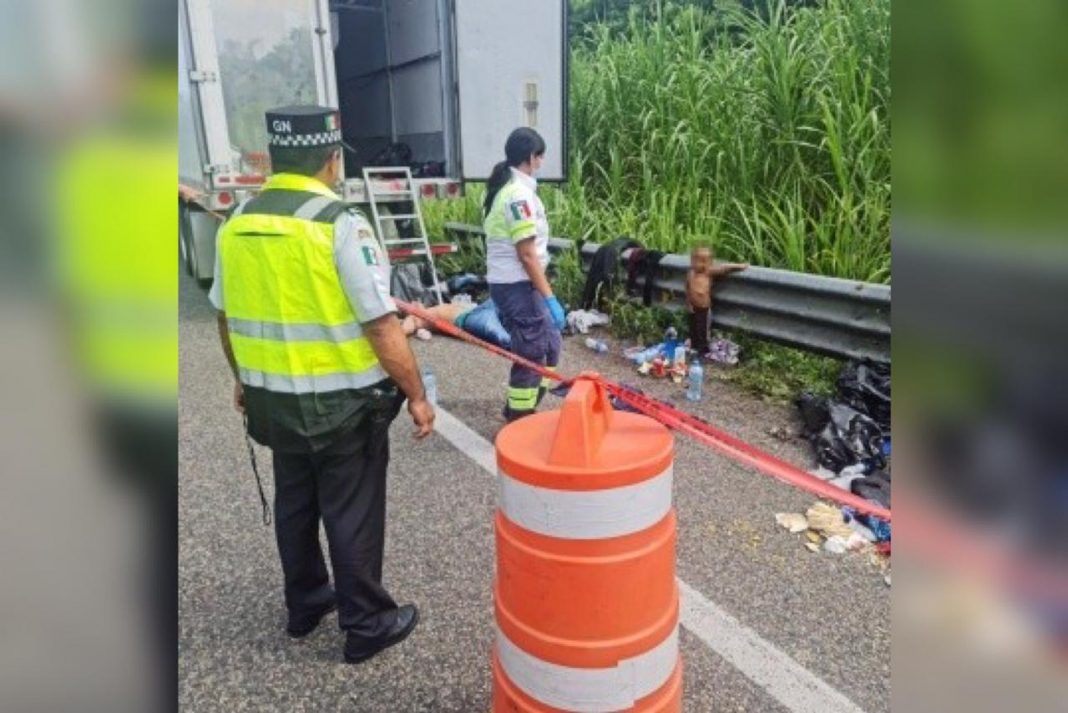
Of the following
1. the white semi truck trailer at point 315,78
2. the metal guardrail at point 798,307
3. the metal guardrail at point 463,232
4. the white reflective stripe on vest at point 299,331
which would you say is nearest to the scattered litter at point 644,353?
the metal guardrail at point 798,307

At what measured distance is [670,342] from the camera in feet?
18.6

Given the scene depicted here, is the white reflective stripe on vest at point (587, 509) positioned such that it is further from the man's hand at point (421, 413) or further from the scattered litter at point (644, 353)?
the scattered litter at point (644, 353)

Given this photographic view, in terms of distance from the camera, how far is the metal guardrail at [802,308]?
4516 mm

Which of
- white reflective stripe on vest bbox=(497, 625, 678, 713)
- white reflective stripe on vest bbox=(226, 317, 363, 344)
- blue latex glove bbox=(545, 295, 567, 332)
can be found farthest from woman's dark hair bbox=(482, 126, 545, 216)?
white reflective stripe on vest bbox=(497, 625, 678, 713)

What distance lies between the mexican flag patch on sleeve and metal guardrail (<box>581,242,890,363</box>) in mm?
1823

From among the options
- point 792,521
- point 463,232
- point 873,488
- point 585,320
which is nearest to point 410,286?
point 463,232

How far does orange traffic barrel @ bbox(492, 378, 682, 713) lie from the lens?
5.52ft

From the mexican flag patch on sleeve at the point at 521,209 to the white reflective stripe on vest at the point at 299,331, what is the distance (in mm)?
2129

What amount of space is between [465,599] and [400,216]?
18.9ft

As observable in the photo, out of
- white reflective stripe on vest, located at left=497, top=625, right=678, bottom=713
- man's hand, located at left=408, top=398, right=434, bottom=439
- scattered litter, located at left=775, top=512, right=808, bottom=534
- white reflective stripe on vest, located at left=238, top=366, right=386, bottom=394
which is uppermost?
white reflective stripe on vest, located at left=238, top=366, right=386, bottom=394

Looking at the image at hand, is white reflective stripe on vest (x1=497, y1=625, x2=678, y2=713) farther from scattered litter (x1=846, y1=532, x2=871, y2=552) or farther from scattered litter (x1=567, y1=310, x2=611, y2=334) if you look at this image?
scattered litter (x1=567, y1=310, x2=611, y2=334)
